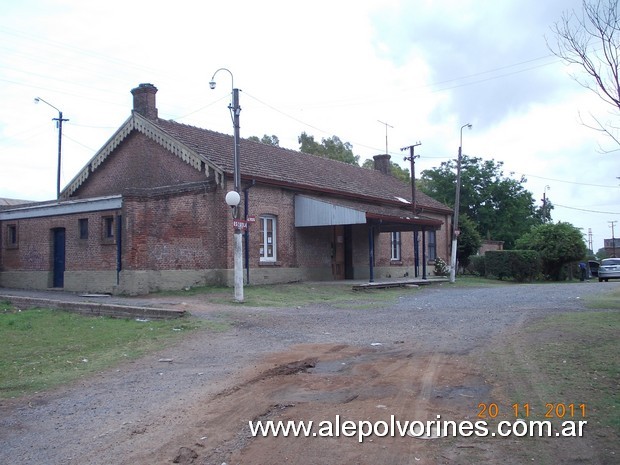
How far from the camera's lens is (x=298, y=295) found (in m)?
19.9

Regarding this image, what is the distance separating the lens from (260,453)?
5.00m

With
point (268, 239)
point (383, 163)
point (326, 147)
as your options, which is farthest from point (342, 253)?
point (326, 147)

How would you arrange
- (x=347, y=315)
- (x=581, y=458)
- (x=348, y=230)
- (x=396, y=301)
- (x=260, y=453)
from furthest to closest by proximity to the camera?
(x=348, y=230), (x=396, y=301), (x=347, y=315), (x=260, y=453), (x=581, y=458)

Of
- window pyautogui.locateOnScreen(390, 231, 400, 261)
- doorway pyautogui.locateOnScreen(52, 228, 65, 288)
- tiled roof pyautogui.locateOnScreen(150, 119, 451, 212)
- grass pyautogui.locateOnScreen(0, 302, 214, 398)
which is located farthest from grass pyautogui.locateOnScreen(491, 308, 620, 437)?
window pyautogui.locateOnScreen(390, 231, 400, 261)

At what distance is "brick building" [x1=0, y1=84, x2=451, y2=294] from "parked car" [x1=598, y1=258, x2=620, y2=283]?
43.4 ft

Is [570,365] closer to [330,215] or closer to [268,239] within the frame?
[330,215]

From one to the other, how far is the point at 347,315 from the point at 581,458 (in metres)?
10.2

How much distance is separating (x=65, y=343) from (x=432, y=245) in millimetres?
28257

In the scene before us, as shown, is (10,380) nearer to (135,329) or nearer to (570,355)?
(135,329)

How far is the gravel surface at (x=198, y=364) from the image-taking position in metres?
5.73

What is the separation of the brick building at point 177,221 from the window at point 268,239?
0.14 feet

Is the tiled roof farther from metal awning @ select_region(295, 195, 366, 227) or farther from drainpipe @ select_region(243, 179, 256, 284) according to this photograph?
metal awning @ select_region(295, 195, 366, 227)

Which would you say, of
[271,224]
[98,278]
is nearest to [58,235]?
[98,278]

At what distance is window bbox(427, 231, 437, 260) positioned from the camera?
36.2 metres
